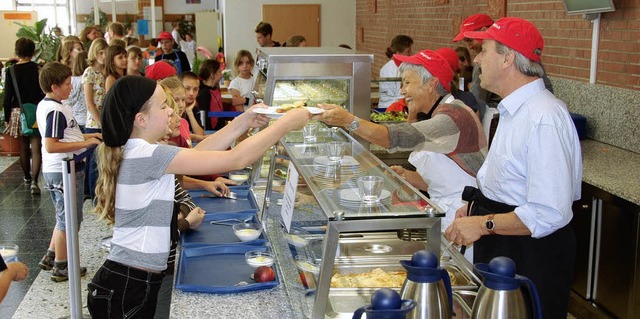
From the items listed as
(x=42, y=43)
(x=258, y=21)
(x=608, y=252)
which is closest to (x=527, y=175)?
(x=608, y=252)

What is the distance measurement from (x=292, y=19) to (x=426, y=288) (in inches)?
527

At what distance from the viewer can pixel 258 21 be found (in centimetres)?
1511

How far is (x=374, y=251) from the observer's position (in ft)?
9.83

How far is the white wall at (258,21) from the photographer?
49.0 ft

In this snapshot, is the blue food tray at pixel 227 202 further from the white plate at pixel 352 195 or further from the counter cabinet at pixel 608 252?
the counter cabinet at pixel 608 252

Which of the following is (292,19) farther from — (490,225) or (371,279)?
(371,279)

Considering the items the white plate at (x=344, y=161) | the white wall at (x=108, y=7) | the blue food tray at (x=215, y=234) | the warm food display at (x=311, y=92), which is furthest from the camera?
the white wall at (x=108, y=7)

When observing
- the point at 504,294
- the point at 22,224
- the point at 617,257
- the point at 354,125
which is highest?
the point at 354,125

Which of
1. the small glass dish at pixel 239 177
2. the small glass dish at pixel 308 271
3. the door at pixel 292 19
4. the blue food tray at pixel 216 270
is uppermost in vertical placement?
the door at pixel 292 19

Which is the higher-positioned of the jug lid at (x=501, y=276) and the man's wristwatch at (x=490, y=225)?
the jug lid at (x=501, y=276)

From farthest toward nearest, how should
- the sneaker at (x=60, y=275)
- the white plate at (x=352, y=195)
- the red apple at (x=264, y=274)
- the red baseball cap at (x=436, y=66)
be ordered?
the sneaker at (x=60, y=275) → the red baseball cap at (x=436, y=66) → the red apple at (x=264, y=274) → the white plate at (x=352, y=195)

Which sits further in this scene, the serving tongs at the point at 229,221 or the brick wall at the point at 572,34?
the brick wall at the point at 572,34

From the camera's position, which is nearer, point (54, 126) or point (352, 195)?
point (352, 195)

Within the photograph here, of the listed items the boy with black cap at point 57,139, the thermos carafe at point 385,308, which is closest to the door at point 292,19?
the boy with black cap at point 57,139
